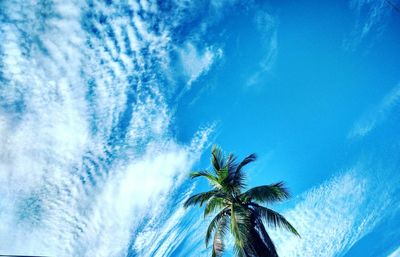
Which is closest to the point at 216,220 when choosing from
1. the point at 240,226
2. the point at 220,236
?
the point at 220,236

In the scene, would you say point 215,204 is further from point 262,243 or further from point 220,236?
point 262,243

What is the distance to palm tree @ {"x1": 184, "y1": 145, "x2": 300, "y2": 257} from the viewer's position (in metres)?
10.9

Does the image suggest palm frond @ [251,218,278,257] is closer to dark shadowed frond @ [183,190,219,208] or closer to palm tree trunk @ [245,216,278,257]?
palm tree trunk @ [245,216,278,257]

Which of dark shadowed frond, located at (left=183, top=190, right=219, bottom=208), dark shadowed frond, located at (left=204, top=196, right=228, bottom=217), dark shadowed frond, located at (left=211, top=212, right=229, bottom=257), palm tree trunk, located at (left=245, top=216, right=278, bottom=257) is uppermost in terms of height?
dark shadowed frond, located at (left=183, top=190, right=219, bottom=208)

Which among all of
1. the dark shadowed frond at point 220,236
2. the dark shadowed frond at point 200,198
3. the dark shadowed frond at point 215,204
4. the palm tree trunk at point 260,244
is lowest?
the palm tree trunk at point 260,244

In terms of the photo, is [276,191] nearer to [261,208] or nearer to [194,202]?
[261,208]

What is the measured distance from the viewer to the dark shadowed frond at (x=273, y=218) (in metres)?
12.4

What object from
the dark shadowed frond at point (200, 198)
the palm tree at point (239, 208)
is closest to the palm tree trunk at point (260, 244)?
the palm tree at point (239, 208)

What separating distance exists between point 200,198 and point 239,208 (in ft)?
7.72

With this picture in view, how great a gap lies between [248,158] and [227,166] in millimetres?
1268

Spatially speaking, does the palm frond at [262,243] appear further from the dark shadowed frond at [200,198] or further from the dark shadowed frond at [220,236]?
the dark shadowed frond at [200,198]

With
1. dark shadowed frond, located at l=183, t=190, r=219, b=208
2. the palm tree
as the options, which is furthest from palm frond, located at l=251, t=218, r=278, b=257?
dark shadowed frond, located at l=183, t=190, r=219, b=208

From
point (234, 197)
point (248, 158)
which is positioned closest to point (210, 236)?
point (234, 197)

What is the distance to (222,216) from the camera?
499 inches
